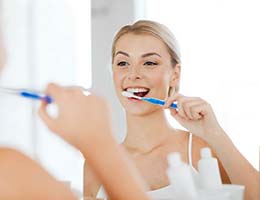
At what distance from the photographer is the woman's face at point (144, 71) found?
24.2 inches

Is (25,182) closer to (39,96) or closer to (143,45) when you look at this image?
(39,96)

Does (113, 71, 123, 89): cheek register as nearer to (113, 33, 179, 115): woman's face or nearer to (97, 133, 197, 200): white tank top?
(113, 33, 179, 115): woman's face

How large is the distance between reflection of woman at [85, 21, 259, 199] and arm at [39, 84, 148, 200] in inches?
8.9

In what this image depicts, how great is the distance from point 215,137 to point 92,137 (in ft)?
0.91

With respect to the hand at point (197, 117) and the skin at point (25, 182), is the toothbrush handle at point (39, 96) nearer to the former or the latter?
the skin at point (25, 182)

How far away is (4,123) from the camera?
2.35ft

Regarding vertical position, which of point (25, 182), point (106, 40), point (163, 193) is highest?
point (106, 40)

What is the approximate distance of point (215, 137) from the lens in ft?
1.96

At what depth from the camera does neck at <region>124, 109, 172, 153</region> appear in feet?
2.04

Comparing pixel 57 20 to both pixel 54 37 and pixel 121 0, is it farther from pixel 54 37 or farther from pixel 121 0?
pixel 121 0

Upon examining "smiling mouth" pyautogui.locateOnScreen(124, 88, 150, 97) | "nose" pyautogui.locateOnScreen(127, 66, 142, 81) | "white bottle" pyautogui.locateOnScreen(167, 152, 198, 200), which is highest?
"nose" pyautogui.locateOnScreen(127, 66, 142, 81)

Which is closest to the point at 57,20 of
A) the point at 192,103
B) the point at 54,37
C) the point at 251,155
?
the point at 54,37

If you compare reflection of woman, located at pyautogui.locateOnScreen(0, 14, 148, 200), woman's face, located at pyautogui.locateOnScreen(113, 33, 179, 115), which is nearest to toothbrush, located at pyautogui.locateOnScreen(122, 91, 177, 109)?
woman's face, located at pyautogui.locateOnScreen(113, 33, 179, 115)

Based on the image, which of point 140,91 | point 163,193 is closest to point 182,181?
point 163,193
